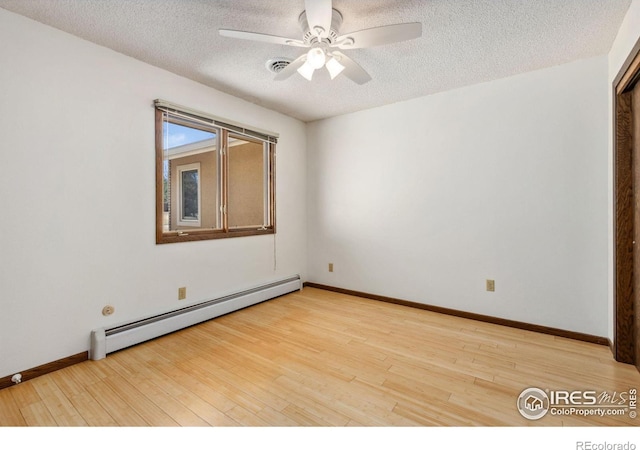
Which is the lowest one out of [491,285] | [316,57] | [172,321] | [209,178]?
[172,321]

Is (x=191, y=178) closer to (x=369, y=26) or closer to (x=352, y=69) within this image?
(x=352, y=69)

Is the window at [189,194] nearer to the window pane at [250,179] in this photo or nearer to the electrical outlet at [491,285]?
the window pane at [250,179]

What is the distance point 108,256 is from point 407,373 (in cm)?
245

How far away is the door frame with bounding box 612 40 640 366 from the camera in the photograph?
2.04 meters

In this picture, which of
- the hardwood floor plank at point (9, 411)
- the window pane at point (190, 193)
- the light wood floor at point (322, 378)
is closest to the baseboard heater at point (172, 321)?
the light wood floor at point (322, 378)

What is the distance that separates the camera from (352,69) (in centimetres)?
211

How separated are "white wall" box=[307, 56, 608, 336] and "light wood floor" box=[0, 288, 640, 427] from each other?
0.45 metres

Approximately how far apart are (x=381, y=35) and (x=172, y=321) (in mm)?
2815

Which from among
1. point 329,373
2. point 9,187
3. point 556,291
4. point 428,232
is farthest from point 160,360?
point 556,291

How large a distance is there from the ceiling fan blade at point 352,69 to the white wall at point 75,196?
5.32 ft

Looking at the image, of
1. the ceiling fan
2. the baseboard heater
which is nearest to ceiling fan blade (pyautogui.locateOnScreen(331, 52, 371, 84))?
the ceiling fan

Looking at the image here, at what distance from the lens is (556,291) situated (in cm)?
257

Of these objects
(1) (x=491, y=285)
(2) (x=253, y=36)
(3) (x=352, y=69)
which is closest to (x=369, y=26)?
(3) (x=352, y=69)

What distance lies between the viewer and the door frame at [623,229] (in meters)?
2.04
